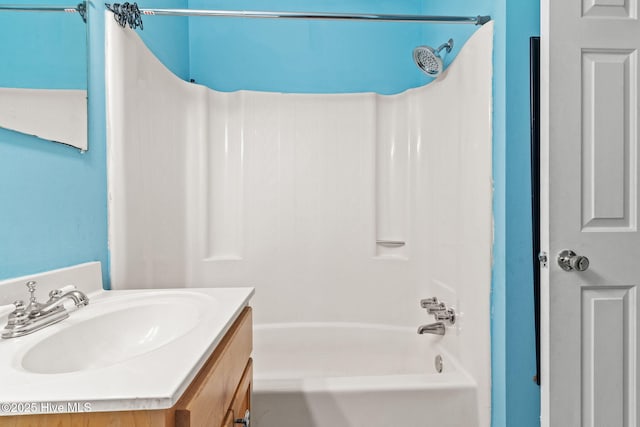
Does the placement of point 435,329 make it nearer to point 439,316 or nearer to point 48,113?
point 439,316

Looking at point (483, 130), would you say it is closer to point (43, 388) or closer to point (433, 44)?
point (433, 44)

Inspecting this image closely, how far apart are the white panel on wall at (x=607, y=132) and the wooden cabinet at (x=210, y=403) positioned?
1084 mm

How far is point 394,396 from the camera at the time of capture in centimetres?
125

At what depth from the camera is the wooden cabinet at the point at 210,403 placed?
489mm

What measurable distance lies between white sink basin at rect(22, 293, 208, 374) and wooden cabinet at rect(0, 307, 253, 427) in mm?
112

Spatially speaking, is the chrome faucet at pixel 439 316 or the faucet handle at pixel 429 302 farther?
the faucet handle at pixel 429 302

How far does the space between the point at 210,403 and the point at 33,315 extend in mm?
469

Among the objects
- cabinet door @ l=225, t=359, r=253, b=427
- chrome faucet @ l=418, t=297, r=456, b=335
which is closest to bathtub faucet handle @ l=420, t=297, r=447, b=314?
chrome faucet @ l=418, t=297, r=456, b=335

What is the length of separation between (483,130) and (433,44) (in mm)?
875

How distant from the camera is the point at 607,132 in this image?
109 cm

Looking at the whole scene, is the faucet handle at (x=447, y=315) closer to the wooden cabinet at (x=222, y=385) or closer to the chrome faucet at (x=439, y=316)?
the chrome faucet at (x=439, y=316)

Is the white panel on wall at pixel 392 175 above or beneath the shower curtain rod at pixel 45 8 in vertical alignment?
beneath

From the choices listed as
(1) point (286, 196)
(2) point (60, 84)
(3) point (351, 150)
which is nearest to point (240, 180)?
(1) point (286, 196)

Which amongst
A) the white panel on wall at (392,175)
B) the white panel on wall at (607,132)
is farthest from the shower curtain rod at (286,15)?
the white panel on wall at (392,175)
